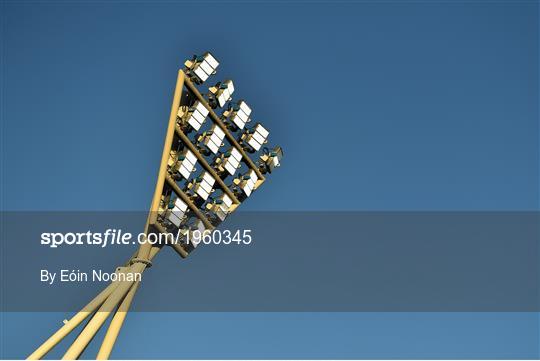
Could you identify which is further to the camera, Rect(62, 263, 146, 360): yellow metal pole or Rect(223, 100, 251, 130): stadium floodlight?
Rect(223, 100, 251, 130): stadium floodlight

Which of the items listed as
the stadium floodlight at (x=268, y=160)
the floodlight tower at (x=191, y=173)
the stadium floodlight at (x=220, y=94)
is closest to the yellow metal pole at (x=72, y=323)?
the floodlight tower at (x=191, y=173)

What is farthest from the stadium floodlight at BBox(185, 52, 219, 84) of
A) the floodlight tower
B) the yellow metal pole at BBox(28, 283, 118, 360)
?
the yellow metal pole at BBox(28, 283, 118, 360)

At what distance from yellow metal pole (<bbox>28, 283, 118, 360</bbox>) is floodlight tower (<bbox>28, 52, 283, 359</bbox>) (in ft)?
0.15

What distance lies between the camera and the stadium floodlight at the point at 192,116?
43188 millimetres

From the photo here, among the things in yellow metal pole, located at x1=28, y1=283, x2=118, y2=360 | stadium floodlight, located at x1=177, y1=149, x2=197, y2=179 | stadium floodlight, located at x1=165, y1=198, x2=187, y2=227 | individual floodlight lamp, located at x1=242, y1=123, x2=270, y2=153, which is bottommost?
yellow metal pole, located at x1=28, y1=283, x2=118, y2=360

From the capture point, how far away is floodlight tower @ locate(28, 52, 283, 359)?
4053 cm

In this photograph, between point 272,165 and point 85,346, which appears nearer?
point 85,346

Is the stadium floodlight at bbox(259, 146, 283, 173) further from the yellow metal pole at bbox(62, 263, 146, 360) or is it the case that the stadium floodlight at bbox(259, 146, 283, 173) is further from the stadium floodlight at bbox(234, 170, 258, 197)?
the yellow metal pole at bbox(62, 263, 146, 360)

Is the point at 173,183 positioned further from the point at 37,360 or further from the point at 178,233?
the point at 37,360

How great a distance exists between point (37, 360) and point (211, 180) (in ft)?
41.2

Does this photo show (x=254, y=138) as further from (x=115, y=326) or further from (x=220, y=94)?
(x=115, y=326)

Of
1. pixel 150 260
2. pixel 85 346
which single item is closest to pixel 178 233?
pixel 150 260

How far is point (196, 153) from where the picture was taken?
143 ft

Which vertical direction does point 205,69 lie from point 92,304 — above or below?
above
